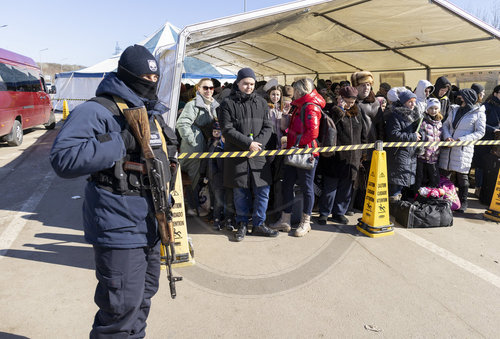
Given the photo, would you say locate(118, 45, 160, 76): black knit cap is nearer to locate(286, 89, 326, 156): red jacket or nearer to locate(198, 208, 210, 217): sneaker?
locate(286, 89, 326, 156): red jacket

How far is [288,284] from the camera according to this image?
11.1ft

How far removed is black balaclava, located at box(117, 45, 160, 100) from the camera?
1.96 metres

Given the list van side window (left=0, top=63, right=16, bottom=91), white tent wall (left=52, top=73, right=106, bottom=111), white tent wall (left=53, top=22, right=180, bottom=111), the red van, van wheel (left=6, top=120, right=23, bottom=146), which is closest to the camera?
van side window (left=0, top=63, right=16, bottom=91)

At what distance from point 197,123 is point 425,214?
348 centimetres

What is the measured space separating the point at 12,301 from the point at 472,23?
7.28 meters

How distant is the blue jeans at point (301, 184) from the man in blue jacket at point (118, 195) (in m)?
2.72

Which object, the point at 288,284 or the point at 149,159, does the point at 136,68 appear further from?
the point at 288,284

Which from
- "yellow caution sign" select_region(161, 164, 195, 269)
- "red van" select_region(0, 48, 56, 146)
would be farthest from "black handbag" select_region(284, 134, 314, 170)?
"red van" select_region(0, 48, 56, 146)

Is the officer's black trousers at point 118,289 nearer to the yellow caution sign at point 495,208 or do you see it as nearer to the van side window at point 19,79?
the yellow caution sign at point 495,208

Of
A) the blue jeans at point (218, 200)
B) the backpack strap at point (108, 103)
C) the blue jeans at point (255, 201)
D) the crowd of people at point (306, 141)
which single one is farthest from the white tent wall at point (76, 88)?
the backpack strap at point (108, 103)

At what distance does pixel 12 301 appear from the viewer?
3043 millimetres

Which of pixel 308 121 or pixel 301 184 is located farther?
→ pixel 301 184

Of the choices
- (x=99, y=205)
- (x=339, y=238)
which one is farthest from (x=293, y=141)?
(x=99, y=205)

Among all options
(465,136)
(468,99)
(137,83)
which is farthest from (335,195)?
(137,83)
